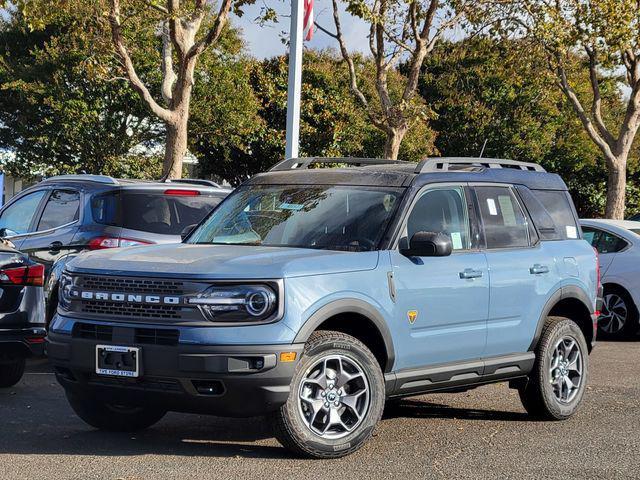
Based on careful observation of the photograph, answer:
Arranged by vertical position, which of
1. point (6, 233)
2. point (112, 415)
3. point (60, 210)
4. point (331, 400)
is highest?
point (60, 210)

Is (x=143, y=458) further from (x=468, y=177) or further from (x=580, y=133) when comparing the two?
(x=580, y=133)

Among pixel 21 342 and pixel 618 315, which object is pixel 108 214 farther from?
pixel 618 315

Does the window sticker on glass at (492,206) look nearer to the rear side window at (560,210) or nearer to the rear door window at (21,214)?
the rear side window at (560,210)

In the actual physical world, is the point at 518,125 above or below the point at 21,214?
above

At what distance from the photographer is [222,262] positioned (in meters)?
6.27

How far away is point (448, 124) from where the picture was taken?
43969 millimetres

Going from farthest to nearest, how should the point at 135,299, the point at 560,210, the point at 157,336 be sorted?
the point at 560,210 < the point at 135,299 < the point at 157,336

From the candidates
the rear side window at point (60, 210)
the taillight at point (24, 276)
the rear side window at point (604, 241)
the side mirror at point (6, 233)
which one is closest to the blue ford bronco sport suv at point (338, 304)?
the taillight at point (24, 276)

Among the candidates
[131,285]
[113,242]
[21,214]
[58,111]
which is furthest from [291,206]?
[58,111]

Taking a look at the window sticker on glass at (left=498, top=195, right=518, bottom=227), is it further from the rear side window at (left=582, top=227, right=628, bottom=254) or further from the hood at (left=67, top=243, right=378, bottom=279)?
the rear side window at (left=582, top=227, right=628, bottom=254)

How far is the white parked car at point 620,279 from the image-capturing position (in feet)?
45.9

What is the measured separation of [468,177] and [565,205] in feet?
4.42

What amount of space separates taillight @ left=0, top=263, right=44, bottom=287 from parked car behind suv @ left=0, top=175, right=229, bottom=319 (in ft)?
4.96

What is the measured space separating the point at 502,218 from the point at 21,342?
147 inches
